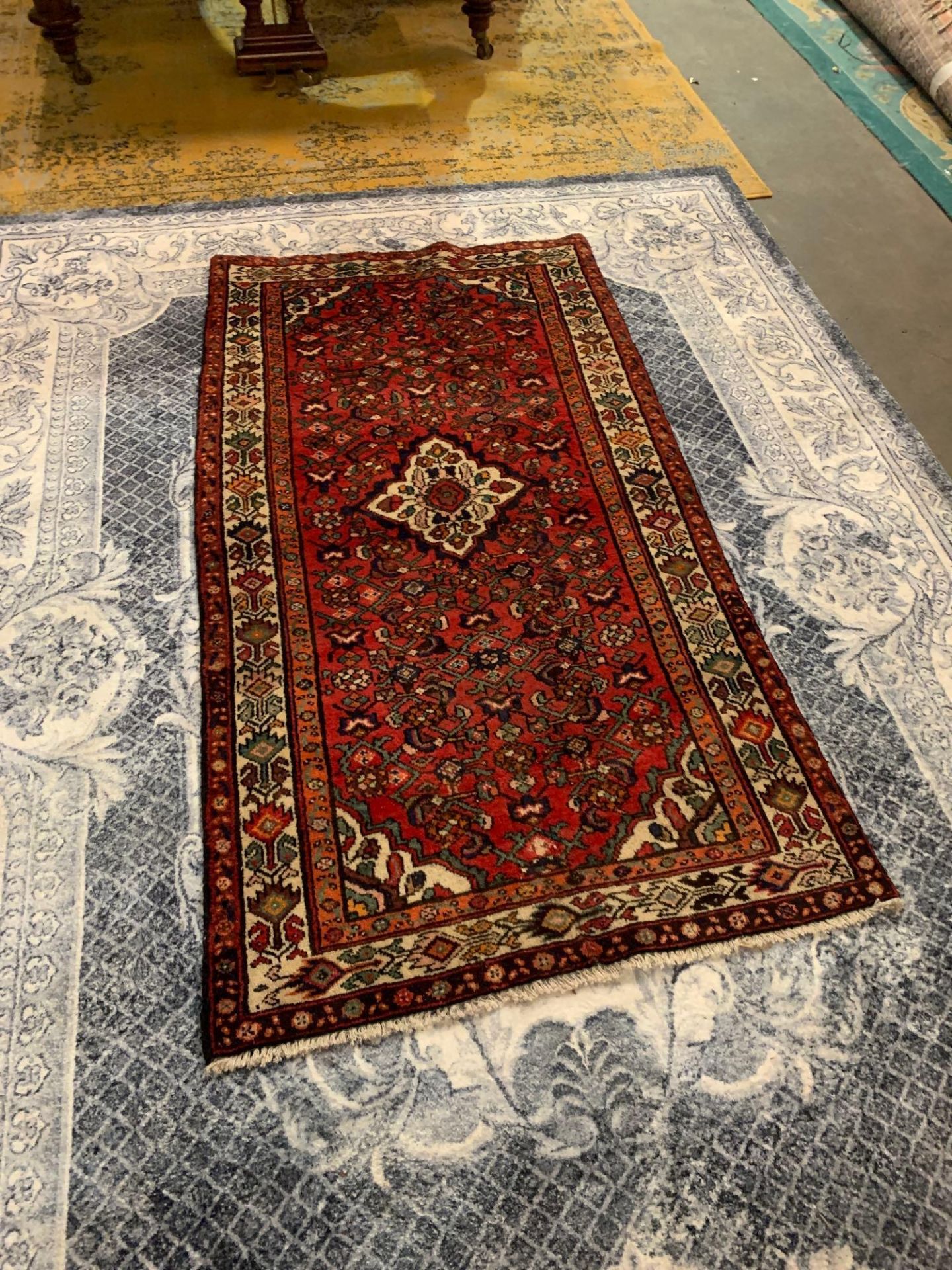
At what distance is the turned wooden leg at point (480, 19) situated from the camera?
3416 mm

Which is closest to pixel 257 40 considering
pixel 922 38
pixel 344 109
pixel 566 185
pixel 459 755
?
pixel 344 109

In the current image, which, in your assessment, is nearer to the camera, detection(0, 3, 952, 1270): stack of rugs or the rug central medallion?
detection(0, 3, 952, 1270): stack of rugs

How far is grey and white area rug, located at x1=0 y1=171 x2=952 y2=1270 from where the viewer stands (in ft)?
4.39

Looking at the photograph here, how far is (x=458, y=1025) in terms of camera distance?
1.49 m

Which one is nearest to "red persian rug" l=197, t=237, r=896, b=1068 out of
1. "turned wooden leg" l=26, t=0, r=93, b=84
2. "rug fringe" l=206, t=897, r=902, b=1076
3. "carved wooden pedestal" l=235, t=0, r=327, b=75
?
"rug fringe" l=206, t=897, r=902, b=1076

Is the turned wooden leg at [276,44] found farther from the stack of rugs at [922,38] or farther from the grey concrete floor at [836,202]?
the stack of rugs at [922,38]

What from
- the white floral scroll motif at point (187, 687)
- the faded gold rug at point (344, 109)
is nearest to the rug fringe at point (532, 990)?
the white floral scroll motif at point (187, 687)

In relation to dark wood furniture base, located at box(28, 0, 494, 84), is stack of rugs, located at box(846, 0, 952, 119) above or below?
above

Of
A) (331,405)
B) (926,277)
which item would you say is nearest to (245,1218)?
(331,405)

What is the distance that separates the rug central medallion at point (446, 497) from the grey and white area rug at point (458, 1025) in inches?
17.5

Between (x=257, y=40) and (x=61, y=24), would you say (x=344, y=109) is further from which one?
(x=61, y=24)

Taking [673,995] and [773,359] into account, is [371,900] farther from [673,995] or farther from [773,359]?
[773,359]

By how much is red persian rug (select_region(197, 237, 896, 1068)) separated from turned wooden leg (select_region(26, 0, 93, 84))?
4.60ft

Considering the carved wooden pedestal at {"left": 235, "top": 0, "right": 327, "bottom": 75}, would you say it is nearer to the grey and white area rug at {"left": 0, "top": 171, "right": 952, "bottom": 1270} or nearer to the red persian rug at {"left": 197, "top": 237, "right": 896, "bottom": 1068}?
the red persian rug at {"left": 197, "top": 237, "right": 896, "bottom": 1068}
